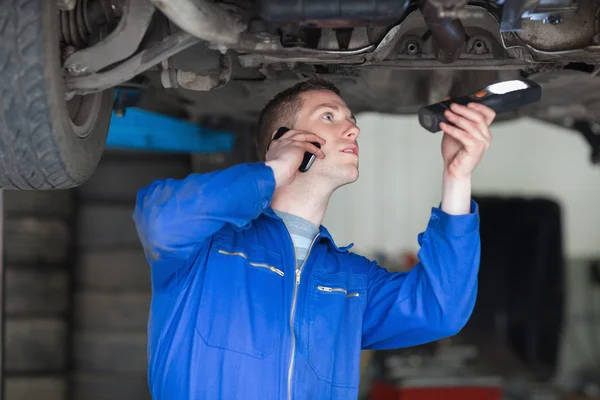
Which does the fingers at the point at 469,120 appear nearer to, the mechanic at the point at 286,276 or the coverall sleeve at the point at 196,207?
the mechanic at the point at 286,276

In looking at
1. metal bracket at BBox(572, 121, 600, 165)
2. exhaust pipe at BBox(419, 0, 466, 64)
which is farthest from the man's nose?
metal bracket at BBox(572, 121, 600, 165)

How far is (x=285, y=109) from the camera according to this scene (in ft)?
5.73

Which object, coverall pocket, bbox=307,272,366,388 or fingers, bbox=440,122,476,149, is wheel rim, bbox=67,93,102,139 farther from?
fingers, bbox=440,122,476,149

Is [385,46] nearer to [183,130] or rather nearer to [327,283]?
[327,283]

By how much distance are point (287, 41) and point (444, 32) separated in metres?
0.32

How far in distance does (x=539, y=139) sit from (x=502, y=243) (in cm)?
153

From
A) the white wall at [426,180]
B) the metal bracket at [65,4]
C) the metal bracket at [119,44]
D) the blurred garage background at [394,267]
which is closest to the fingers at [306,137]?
the metal bracket at [119,44]

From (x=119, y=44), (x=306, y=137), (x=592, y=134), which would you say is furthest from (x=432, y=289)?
(x=592, y=134)

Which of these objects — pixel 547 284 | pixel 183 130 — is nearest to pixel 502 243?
pixel 547 284

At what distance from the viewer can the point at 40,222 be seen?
11.8ft

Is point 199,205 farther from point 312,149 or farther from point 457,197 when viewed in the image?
point 457,197

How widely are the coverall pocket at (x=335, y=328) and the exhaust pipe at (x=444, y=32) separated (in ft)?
1.68

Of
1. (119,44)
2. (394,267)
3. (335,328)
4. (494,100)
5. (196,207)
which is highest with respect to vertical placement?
(119,44)

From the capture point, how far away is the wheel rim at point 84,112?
1566mm
